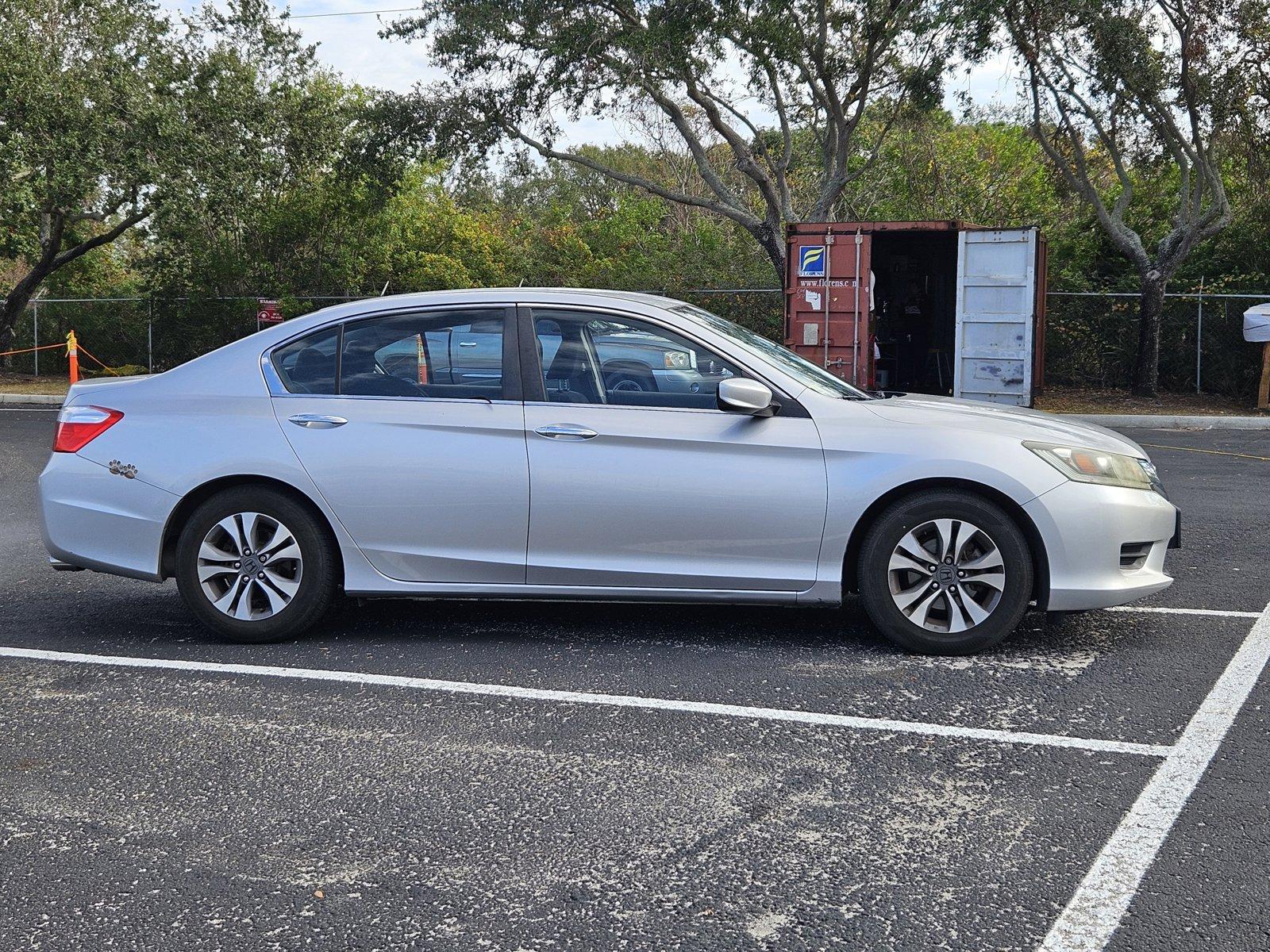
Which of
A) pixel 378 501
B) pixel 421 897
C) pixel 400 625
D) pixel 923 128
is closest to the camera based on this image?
pixel 421 897

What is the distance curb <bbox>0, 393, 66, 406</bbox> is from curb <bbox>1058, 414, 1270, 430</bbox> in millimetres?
17682

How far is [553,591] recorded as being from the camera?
19.4ft

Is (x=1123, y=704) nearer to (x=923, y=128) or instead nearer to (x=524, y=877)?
(x=524, y=877)

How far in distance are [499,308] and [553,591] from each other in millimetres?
1318

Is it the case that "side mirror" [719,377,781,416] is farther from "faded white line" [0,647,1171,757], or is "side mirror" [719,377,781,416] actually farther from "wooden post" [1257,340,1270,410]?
"wooden post" [1257,340,1270,410]

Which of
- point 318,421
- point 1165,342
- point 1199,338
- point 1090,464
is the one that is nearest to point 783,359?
point 1090,464

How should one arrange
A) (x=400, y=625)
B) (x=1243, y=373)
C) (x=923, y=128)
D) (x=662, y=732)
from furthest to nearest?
(x=923, y=128) < (x=1243, y=373) < (x=400, y=625) < (x=662, y=732)

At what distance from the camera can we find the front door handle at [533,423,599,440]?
228 inches

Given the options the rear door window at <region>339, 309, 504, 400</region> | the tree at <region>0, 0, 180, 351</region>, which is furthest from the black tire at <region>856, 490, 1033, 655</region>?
the tree at <region>0, 0, 180, 351</region>

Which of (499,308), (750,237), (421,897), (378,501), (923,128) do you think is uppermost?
(923,128)

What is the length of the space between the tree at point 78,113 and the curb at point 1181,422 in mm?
17712

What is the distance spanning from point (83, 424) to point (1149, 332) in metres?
18.6

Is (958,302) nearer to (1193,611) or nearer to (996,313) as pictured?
(996,313)

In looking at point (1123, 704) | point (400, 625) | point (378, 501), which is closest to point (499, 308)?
point (378, 501)
